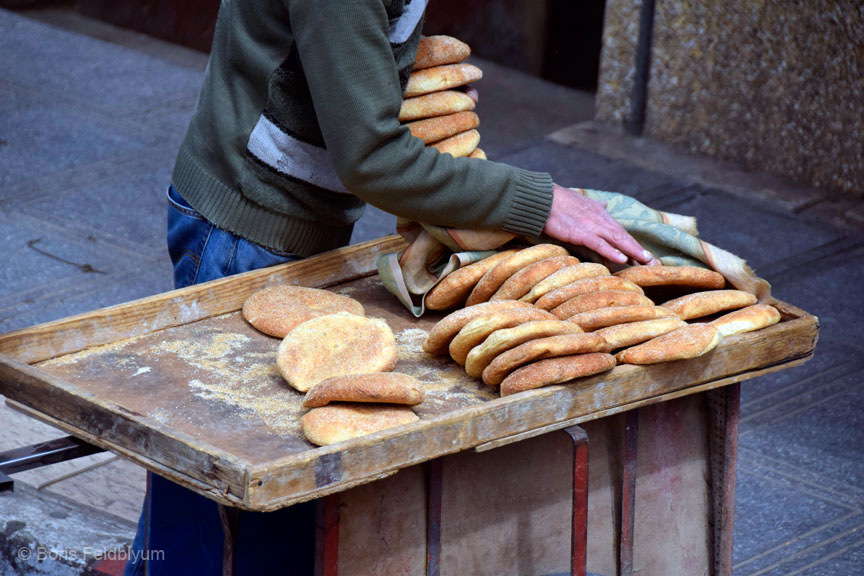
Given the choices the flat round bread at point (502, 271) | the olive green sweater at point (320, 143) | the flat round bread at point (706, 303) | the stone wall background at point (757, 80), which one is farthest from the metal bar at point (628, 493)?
the stone wall background at point (757, 80)

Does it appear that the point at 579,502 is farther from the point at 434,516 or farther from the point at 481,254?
the point at 481,254

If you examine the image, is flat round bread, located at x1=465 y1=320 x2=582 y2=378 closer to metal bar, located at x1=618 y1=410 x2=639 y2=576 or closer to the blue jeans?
metal bar, located at x1=618 y1=410 x2=639 y2=576

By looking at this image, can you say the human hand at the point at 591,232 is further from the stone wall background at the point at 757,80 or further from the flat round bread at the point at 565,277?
the stone wall background at the point at 757,80

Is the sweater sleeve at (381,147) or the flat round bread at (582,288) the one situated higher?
the sweater sleeve at (381,147)

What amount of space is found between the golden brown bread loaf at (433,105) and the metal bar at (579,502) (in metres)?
0.84

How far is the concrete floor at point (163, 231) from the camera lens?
3703 millimetres

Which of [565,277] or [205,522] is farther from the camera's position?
[205,522]

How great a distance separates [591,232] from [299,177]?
653 mm

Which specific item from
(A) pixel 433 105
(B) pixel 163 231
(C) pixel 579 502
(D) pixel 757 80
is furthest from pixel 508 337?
(D) pixel 757 80

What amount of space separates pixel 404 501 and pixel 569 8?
22.1 feet

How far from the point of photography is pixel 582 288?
2.55 m

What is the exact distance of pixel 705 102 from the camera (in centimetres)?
654

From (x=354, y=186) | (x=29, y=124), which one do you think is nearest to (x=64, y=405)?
(x=354, y=186)

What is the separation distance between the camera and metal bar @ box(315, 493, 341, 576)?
85.7 inches
